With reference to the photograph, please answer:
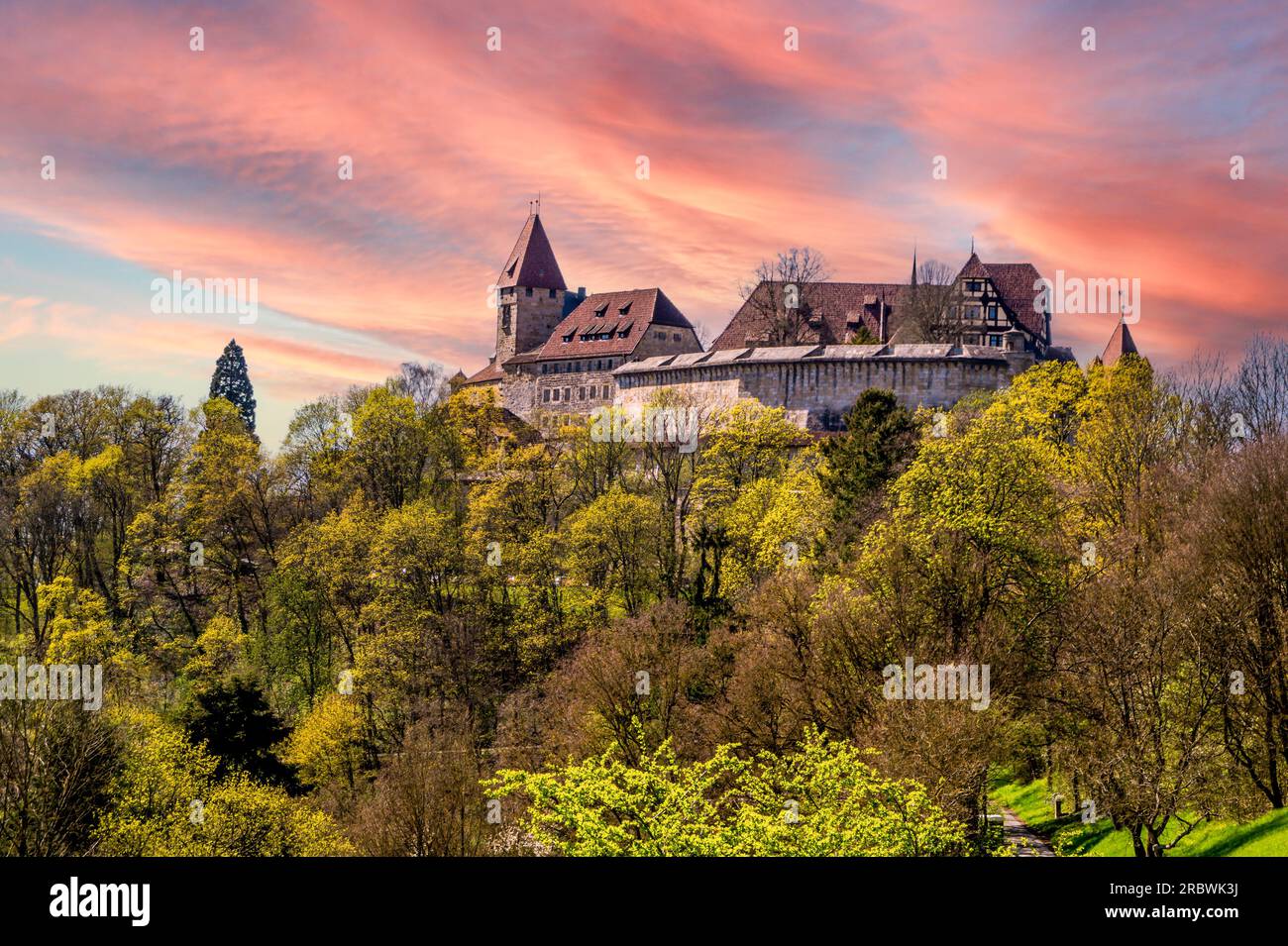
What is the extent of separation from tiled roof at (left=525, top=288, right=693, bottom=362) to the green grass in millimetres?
60965

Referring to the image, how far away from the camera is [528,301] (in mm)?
107312

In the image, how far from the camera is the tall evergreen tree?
92125 millimetres

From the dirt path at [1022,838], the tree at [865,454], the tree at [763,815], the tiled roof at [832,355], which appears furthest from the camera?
the tiled roof at [832,355]

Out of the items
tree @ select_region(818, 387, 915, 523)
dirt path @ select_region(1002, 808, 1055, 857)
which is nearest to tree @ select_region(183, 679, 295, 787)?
tree @ select_region(818, 387, 915, 523)

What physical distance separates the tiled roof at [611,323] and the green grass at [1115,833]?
6096cm

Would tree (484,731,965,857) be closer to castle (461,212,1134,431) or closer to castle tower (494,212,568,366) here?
castle (461,212,1134,431)

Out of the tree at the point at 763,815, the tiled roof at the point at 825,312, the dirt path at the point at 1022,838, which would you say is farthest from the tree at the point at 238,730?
the tiled roof at the point at 825,312

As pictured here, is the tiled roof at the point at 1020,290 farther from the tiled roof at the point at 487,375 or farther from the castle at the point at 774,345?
the tiled roof at the point at 487,375

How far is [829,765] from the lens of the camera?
22859 mm

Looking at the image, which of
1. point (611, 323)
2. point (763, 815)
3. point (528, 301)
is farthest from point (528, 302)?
point (763, 815)

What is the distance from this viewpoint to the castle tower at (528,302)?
349 feet
